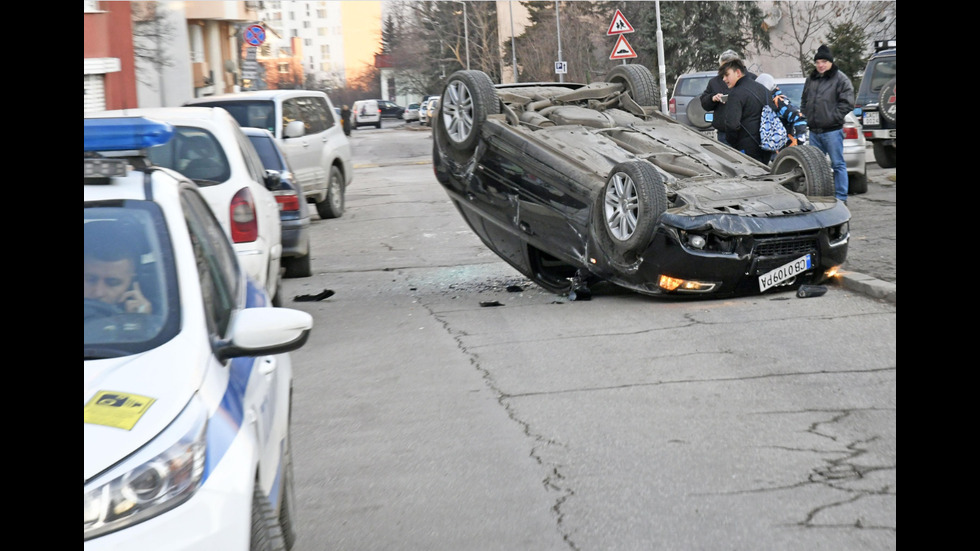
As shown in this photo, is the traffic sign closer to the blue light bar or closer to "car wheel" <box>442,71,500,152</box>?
"car wheel" <box>442,71,500,152</box>

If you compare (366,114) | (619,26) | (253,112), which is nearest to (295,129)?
(253,112)

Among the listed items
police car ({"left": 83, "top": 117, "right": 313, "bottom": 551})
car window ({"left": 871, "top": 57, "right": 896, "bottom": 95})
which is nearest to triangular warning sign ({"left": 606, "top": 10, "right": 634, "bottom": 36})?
car window ({"left": 871, "top": 57, "right": 896, "bottom": 95})

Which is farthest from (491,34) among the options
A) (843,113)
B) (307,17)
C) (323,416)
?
(307,17)

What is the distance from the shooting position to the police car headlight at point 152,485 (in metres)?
2.68

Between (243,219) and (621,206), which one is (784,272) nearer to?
(621,206)

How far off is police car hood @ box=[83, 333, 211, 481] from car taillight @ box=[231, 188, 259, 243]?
208 inches

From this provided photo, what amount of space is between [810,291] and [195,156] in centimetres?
492

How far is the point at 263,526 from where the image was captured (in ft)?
10.3

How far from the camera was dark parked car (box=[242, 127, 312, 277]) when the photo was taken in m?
10.7

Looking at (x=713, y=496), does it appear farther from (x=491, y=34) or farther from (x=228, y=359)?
(x=491, y=34)

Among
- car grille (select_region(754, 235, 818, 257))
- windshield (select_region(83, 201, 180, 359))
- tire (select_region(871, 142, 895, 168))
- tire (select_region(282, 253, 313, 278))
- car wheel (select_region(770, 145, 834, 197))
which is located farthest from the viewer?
tire (select_region(871, 142, 895, 168))

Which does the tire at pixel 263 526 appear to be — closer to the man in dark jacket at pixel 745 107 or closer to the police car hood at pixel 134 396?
the police car hood at pixel 134 396

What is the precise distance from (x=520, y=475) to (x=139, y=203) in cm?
209

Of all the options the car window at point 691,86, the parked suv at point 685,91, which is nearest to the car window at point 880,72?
the parked suv at point 685,91
